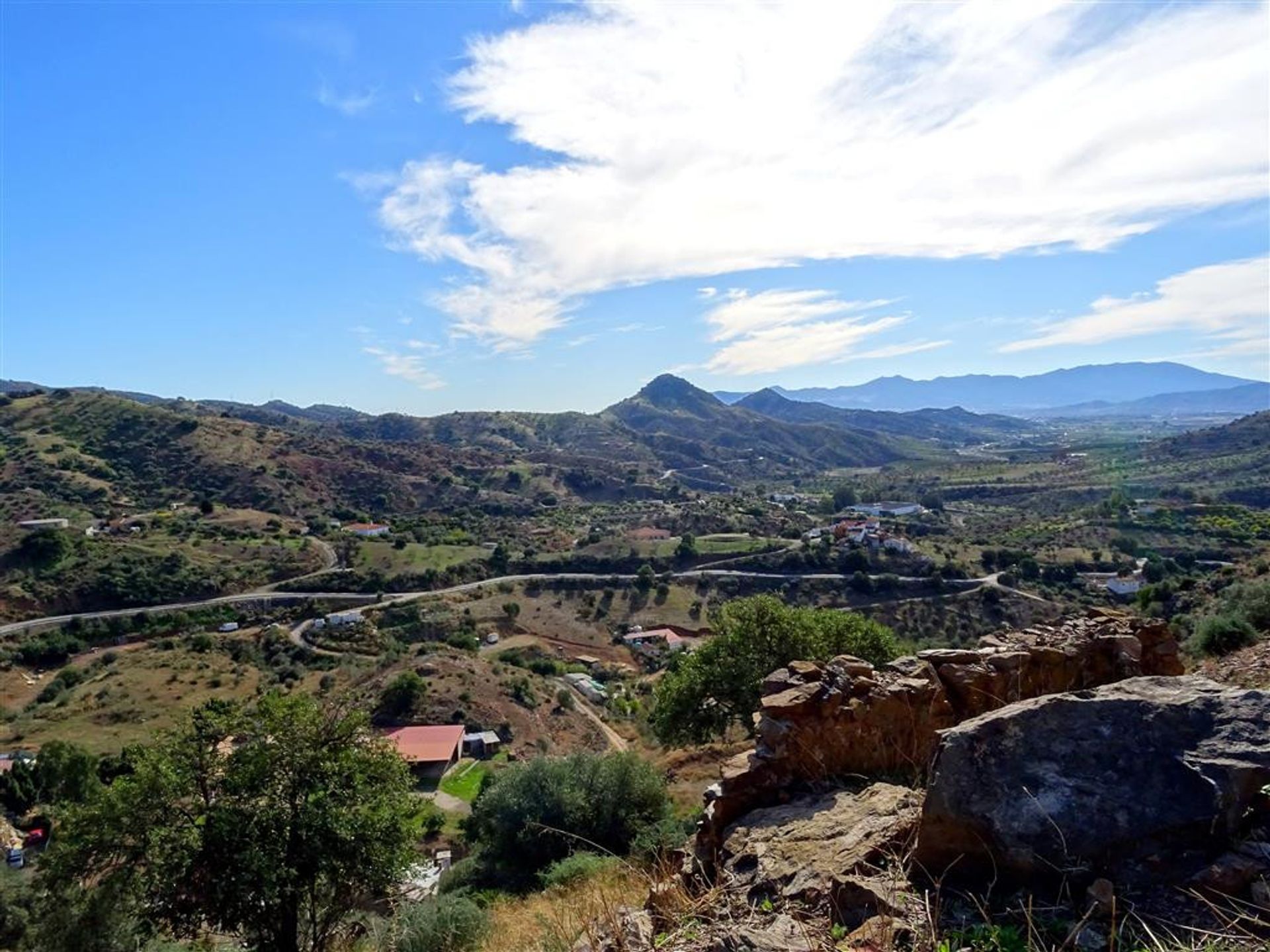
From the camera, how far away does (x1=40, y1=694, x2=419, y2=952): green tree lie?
11133 mm

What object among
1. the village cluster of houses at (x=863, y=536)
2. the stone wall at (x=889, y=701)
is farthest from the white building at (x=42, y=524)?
the stone wall at (x=889, y=701)

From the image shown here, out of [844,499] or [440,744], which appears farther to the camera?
[844,499]

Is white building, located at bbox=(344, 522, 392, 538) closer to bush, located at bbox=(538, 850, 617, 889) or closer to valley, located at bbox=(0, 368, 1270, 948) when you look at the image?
valley, located at bbox=(0, 368, 1270, 948)

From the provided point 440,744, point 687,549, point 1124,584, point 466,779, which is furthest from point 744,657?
point 687,549

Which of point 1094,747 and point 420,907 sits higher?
point 1094,747

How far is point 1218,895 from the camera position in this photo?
4309mm

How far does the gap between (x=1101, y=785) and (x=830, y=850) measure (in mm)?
2179

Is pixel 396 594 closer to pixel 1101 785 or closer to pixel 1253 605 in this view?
pixel 1253 605

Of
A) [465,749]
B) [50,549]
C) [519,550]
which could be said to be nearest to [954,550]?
[519,550]

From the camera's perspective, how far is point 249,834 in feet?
36.5

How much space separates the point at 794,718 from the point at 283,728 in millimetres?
8914

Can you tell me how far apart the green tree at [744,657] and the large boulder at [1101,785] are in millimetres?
13889

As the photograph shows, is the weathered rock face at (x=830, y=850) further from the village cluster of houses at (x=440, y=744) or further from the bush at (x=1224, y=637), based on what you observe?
the village cluster of houses at (x=440, y=744)

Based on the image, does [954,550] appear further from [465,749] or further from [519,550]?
[465,749]
